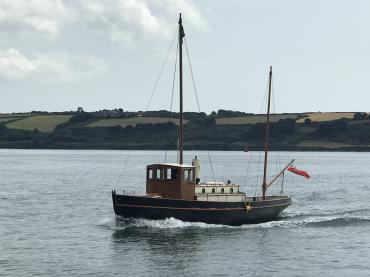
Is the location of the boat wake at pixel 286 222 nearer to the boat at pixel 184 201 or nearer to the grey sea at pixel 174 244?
the grey sea at pixel 174 244

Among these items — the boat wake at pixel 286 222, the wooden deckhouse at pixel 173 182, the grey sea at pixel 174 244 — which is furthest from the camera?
the wooden deckhouse at pixel 173 182

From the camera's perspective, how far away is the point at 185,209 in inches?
2206

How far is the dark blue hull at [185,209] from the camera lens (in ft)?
182

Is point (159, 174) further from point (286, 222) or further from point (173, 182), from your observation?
point (286, 222)

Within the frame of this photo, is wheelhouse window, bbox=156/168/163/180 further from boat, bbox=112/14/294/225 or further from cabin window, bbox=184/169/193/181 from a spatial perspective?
cabin window, bbox=184/169/193/181

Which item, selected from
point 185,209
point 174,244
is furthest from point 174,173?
point 174,244

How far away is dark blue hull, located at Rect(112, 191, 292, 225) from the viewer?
182 feet

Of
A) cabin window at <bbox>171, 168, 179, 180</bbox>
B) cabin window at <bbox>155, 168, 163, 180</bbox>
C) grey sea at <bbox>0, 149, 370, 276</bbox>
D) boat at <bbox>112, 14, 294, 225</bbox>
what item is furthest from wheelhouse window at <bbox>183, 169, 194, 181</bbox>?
grey sea at <bbox>0, 149, 370, 276</bbox>

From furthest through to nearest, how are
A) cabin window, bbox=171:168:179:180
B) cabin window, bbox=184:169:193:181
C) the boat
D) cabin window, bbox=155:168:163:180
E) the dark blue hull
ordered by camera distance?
cabin window, bbox=155:168:163:180, cabin window, bbox=184:169:193:181, cabin window, bbox=171:168:179:180, the boat, the dark blue hull

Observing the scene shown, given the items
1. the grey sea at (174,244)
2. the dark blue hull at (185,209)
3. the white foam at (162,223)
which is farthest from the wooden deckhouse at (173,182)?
the grey sea at (174,244)

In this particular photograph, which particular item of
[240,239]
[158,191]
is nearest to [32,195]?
[158,191]

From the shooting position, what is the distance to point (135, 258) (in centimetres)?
4588

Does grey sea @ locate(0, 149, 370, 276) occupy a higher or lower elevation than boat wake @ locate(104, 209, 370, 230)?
lower

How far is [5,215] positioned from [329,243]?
1277 inches
